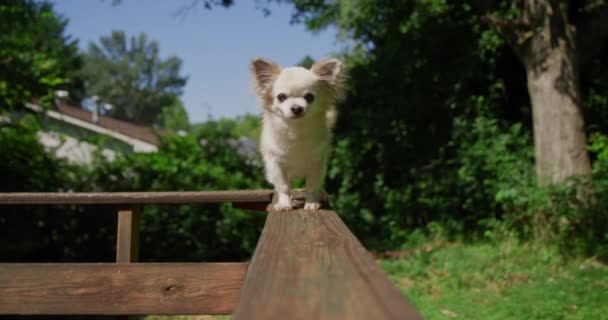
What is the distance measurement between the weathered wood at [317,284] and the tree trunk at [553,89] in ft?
19.6

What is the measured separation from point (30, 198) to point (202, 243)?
4.78 m

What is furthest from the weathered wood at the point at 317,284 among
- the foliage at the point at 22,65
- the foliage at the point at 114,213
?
the foliage at the point at 22,65

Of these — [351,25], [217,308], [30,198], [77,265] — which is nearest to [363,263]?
[217,308]

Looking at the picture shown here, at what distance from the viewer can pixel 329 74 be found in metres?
2.84

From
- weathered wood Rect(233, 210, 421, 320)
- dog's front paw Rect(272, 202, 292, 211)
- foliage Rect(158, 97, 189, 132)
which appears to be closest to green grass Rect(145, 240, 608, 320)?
dog's front paw Rect(272, 202, 292, 211)

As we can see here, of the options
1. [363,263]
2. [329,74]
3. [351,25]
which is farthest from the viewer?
[351,25]

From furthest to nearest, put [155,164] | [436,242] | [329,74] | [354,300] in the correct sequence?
[155,164], [436,242], [329,74], [354,300]

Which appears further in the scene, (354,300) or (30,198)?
(30,198)

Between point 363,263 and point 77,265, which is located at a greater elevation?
point 363,263

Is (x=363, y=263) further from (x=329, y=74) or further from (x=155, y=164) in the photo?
(x=155, y=164)

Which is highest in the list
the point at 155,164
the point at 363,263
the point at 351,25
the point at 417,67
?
the point at 351,25

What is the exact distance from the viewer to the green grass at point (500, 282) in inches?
182

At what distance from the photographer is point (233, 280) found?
2520 millimetres

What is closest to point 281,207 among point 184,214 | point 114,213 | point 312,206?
point 312,206
